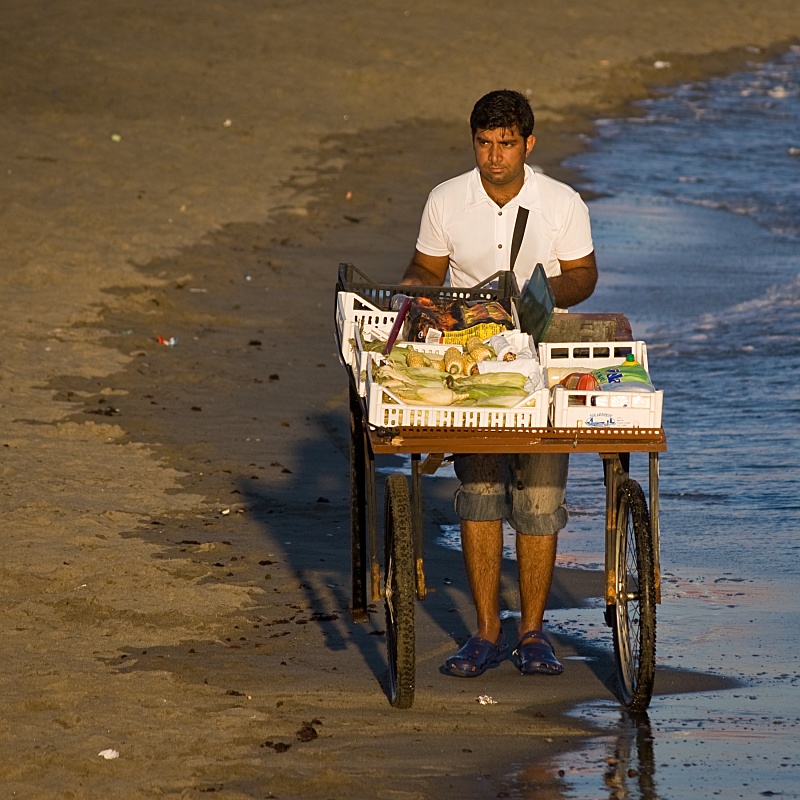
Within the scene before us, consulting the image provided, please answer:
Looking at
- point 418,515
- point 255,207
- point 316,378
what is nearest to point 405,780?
point 418,515

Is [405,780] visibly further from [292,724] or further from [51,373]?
[51,373]

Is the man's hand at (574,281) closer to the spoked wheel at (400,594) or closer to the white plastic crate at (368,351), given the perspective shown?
the white plastic crate at (368,351)

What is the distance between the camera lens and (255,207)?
15.8 m

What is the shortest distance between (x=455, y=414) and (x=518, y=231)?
1.19m

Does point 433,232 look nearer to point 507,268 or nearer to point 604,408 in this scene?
point 507,268

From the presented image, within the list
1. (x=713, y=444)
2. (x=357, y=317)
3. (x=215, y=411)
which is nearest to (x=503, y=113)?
(x=357, y=317)

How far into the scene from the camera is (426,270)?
20.6 feet

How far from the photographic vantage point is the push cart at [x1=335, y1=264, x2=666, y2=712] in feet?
16.7

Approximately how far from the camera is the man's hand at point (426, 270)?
6.24 metres

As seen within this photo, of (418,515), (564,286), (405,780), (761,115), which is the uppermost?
(761,115)

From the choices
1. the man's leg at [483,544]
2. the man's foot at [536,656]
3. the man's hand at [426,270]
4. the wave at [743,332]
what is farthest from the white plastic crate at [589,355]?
the wave at [743,332]

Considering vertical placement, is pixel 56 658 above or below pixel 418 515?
below

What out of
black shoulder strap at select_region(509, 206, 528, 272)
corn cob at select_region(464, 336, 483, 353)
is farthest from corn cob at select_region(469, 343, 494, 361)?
black shoulder strap at select_region(509, 206, 528, 272)

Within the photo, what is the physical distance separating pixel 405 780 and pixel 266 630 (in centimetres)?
153
